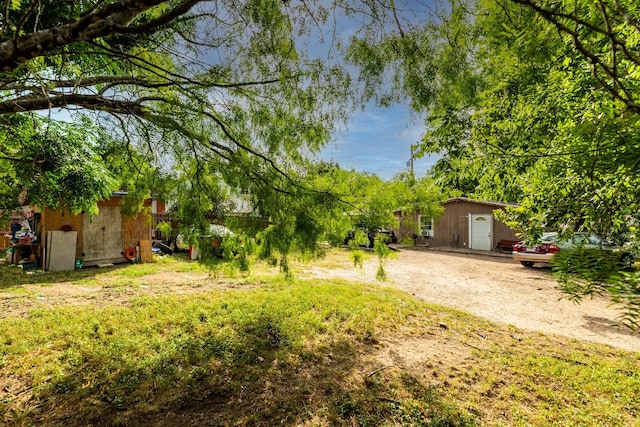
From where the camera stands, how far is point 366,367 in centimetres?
384

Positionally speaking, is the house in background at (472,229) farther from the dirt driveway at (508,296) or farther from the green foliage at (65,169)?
the green foliage at (65,169)

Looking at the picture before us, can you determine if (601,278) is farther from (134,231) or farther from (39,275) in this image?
(134,231)

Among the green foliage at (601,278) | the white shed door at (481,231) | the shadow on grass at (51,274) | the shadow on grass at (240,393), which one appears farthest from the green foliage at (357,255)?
the white shed door at (481,231)

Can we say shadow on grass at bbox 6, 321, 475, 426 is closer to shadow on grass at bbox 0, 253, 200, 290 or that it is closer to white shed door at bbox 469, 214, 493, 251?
shadow on grass at bbox 0, 253, 200, 290

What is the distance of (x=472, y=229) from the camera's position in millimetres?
18250

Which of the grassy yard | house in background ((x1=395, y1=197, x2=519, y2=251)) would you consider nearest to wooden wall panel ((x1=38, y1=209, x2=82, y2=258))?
the grassy yard

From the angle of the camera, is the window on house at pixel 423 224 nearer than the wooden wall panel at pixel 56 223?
Yes

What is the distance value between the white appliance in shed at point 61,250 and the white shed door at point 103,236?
0.54 metres

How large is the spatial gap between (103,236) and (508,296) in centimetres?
1342

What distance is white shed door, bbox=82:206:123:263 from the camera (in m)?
10.6

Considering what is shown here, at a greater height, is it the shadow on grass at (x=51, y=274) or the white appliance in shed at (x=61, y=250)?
the white appliance in shed at (x=61, y=250)

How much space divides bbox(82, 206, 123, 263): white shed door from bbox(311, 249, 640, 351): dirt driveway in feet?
25.2

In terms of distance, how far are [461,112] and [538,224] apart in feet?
5.45

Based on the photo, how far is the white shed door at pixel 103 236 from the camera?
34.9 ft
